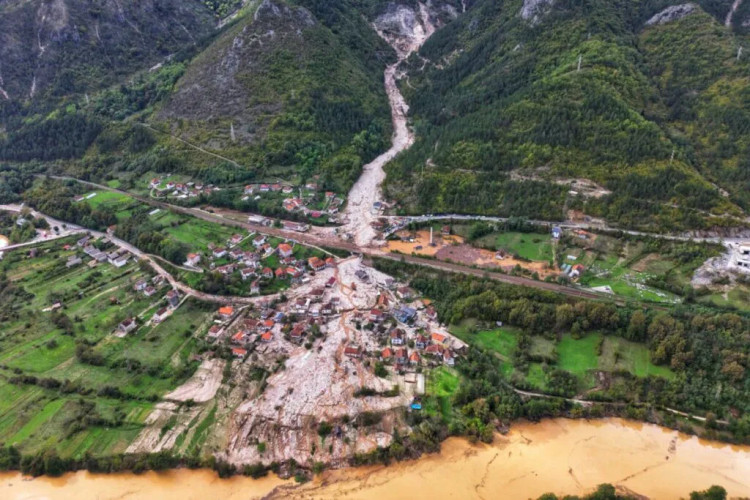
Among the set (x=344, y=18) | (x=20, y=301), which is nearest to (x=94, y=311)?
(x=20, y=301)

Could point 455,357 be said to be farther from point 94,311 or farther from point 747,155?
point 747,155

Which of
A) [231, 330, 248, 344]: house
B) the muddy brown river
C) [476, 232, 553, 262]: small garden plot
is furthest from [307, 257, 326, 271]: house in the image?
the muddy brown river

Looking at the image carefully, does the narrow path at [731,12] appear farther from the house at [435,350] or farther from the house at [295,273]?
the house at [295,273]

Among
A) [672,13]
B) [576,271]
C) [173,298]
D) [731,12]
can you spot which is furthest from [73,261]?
[731,12]

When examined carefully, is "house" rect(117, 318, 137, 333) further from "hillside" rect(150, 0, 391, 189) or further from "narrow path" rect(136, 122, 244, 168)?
"narrow path" rect(136, 122, 244, 168)

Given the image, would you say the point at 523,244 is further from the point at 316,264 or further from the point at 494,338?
the point at 316,264

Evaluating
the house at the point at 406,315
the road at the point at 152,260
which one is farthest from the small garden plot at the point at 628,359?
the road at the point at 152,260
